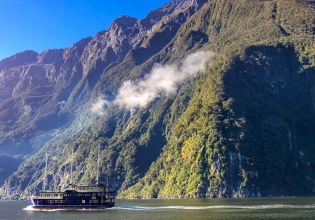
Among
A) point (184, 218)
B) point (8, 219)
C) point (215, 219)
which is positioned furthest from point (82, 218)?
point (215, 219)

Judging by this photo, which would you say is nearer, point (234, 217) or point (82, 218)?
point (234, 217)

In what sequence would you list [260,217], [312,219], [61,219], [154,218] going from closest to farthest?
1. [312,219]
2. [260,217]
3. [154,218]
4. [61,219]

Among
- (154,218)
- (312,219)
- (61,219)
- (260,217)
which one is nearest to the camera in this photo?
(312,219)

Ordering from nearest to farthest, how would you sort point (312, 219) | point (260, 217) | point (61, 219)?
point (312, 219) < point (260, 217) < point (61, 219)

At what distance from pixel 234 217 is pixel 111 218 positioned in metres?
42.7

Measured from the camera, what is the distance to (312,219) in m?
128

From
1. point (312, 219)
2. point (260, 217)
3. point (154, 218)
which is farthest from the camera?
point (154, 218)

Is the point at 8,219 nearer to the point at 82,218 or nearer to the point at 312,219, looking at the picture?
the point at 82,218

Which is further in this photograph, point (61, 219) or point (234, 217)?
point (61, 219)

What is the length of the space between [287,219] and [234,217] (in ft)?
53.5

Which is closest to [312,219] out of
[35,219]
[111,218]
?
[111,218]

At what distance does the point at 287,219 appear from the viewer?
131 m

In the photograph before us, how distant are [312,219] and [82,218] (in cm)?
7779

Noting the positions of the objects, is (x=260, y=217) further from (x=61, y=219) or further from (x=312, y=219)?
(x=61, y=219)
